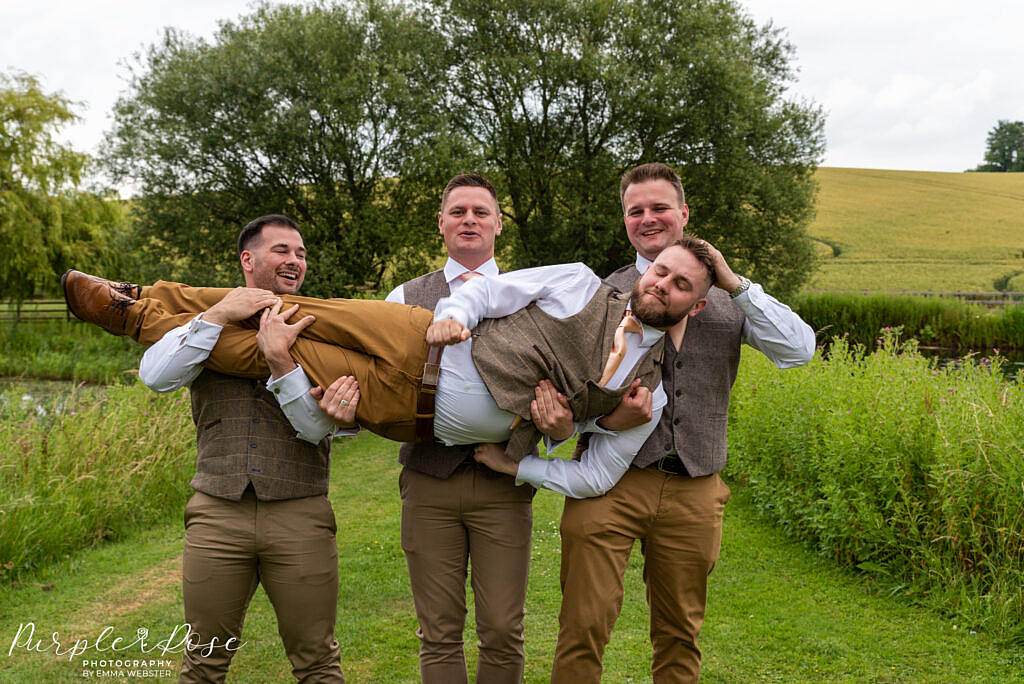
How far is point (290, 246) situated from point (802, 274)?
21.0m

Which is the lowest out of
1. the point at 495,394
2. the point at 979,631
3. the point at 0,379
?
the point at 0,379

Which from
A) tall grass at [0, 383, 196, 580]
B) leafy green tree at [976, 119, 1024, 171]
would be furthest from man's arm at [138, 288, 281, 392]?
leafy green tree at [976, 119, 1024, 171]

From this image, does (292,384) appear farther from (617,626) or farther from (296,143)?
(296,143)

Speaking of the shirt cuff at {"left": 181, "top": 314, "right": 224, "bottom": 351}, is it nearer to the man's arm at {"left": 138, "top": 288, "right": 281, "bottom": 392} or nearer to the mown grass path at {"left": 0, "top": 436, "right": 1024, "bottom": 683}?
the man's arm at {"left": 138, "top": 288, "right": 281, "bottom": 392}

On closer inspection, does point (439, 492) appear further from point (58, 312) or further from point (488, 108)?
point (58, 312)

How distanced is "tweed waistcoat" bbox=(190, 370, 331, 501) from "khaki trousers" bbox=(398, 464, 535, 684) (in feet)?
1.76

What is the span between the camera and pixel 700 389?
3.13 metres

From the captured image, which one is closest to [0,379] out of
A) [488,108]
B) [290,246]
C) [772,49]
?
[488,108]

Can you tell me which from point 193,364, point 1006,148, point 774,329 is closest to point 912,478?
point 774,329

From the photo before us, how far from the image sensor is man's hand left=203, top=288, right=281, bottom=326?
2.80m

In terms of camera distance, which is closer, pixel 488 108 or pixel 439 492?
pixel 439 492

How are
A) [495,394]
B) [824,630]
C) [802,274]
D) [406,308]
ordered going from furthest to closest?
[802,274], [824,630], [406,308], [495,394]

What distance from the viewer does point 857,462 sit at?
19.3 feet

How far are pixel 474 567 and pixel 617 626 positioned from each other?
2572 mm
